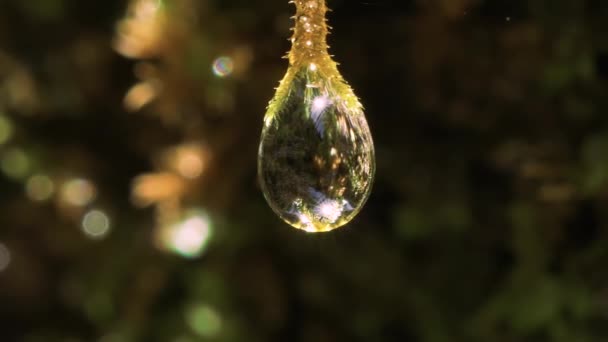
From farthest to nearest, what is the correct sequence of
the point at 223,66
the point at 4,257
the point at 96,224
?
1. the point at 4,257
2. the point at 96,224
3. the point at 223,66

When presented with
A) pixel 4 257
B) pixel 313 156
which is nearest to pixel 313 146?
pixel 313 156

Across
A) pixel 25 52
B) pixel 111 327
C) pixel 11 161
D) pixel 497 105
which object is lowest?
pixel 111 327

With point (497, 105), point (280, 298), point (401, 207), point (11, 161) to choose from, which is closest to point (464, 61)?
point (497, 105)

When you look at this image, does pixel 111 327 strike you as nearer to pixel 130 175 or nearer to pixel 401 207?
pixel 130 175

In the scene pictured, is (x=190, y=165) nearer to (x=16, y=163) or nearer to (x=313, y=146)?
(x=16, y=163)

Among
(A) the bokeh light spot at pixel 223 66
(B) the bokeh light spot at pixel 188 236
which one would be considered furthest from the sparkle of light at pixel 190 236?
(A) the bokeh light spot at pixel 223 66

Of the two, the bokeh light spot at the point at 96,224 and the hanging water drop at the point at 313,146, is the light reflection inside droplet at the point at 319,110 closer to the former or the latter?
the hanging water drop at the point at 313,146
